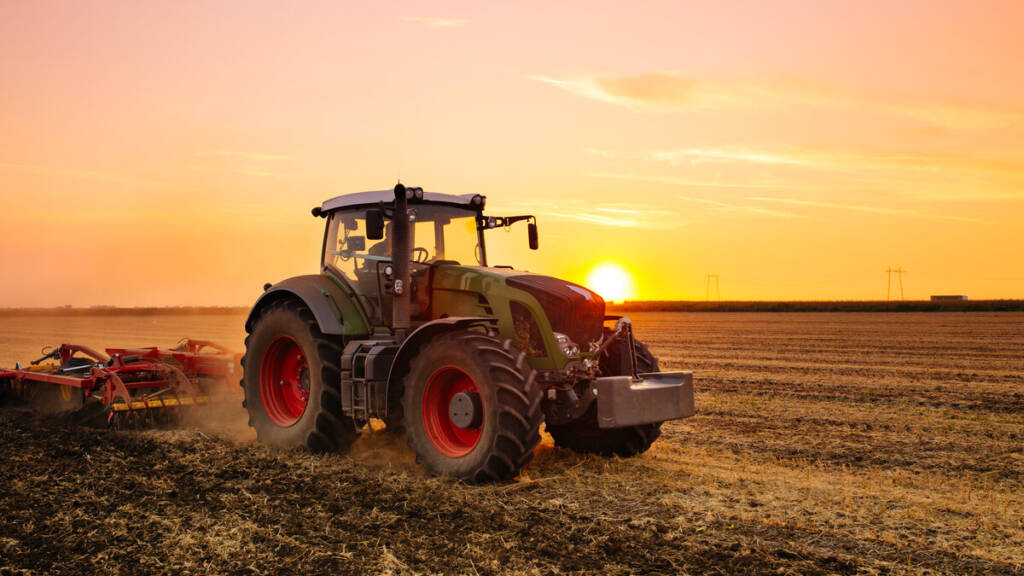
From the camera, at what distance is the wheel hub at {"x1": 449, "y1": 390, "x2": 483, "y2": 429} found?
7.02 metres

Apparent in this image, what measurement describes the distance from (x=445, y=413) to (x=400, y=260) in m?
1.46

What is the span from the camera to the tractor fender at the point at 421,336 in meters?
7.19

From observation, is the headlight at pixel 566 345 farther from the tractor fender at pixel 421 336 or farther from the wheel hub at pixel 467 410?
the wheel hub at pixel 467 410

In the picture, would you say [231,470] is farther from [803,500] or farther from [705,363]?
[705,363]

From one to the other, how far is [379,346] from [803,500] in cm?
391

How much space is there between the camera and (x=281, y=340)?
29.8 ft

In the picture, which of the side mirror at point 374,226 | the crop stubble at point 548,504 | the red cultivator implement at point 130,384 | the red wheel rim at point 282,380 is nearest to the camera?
the crop stubble at point 548,504

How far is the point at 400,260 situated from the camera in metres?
7.77

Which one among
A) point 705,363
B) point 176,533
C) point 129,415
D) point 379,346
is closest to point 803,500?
point 379,346

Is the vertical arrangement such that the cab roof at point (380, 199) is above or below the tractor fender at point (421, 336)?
above

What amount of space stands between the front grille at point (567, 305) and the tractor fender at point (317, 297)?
1.84 meters

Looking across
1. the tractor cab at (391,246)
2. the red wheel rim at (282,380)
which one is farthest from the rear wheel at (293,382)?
the tractor cab at (391,246)

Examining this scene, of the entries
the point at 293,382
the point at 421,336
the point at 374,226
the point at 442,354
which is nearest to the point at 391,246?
the point at 374,226

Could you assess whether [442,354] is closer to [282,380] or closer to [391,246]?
[391,246]
